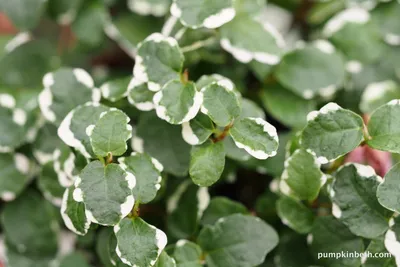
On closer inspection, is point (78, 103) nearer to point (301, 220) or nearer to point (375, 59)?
point (301, 220)

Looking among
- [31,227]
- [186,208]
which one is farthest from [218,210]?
[31,227]

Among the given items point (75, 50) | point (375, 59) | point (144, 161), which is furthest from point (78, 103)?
point (375, 59)

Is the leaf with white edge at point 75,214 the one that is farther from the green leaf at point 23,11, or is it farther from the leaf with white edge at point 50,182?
the green leaf at point 23,11

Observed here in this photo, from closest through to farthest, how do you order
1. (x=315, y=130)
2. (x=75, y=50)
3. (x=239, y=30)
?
(x=315, y=130)
(x=239, y=30)
(x=75, y=50)

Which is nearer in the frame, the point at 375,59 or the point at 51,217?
the point at 51,217

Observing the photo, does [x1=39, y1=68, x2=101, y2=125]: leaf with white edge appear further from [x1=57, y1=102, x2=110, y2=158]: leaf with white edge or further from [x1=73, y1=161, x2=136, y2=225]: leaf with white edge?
[x1=73, y1=161, x2=136, y2=225]: leaf with white edge

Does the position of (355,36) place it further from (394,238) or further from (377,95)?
(394,238)
